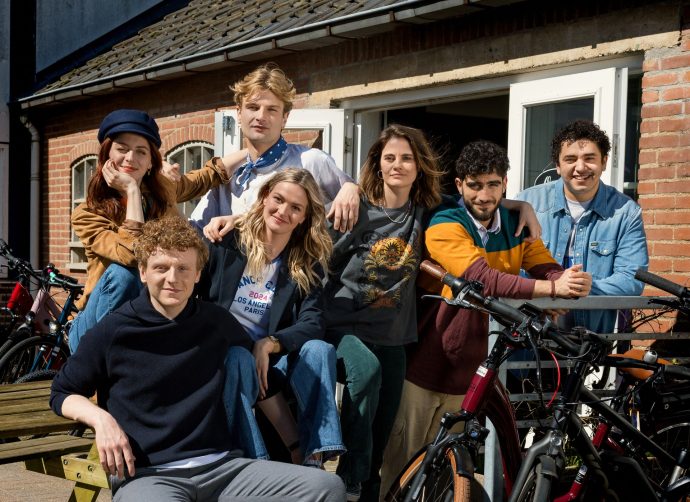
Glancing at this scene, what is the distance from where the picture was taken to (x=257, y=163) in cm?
416

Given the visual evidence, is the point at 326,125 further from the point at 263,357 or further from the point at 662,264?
the point at 263,357

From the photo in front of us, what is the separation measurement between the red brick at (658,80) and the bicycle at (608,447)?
172 centimetres

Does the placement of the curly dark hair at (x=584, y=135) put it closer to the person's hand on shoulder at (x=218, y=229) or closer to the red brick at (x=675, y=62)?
the red brick at (x=675, y=62)

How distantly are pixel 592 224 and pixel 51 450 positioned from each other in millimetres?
2639

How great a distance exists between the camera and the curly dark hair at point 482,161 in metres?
3.88

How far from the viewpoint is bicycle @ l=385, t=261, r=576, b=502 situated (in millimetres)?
3197

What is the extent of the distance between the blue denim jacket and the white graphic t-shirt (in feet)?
4.84

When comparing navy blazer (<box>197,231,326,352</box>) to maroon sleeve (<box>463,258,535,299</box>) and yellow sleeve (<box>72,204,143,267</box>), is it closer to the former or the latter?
yellow sleeve (<box>72,204,143,267</box>)

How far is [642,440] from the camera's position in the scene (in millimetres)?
3662

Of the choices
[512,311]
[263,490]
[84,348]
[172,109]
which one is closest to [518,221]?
[512,311]

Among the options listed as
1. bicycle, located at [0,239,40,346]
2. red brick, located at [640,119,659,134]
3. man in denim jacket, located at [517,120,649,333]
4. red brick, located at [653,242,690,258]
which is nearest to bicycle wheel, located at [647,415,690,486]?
man in denim jacket, located at [517,120,649,333]

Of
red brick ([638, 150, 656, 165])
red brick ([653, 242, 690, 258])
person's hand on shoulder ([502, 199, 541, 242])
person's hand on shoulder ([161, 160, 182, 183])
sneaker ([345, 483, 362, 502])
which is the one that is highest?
red brick ([638, 150, 656, 165])

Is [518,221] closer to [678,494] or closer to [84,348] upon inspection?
[678,494]

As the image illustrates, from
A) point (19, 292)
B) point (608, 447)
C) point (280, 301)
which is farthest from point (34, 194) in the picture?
point (608, 447)
